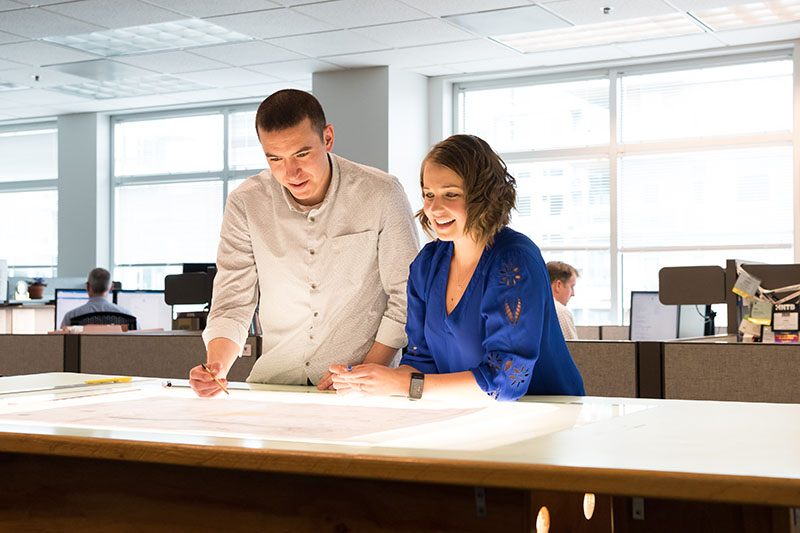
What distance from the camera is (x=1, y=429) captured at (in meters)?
1.28

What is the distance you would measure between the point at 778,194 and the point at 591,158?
1.51m

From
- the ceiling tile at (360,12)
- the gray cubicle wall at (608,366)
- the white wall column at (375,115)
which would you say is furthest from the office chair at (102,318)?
the gray cubicle wall at (608,366)

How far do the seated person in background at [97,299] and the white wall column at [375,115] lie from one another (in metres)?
2.43

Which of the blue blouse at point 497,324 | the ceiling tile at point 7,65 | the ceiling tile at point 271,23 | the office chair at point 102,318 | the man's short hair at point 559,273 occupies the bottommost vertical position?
the office chair at point 102,318

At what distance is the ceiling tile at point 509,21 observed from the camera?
587 cm

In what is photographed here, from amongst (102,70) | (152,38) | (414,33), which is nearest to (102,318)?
(152,38)

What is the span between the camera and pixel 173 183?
9.22 meters

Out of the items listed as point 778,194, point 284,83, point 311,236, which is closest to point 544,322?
point 311,236

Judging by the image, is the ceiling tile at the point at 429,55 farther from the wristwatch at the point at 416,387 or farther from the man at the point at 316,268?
the wristwatch at the point at 416,387

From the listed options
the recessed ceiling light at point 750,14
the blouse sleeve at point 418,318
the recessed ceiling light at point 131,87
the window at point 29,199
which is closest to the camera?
the blouse sleeve at point 418,318

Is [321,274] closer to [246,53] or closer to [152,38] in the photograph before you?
[152,38]

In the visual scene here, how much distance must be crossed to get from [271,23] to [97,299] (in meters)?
2.18

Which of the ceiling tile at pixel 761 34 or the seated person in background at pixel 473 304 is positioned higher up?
the ceiling tile at pixel 761 34

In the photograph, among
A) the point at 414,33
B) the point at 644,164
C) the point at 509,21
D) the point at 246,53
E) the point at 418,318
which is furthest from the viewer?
the point at 644,164
